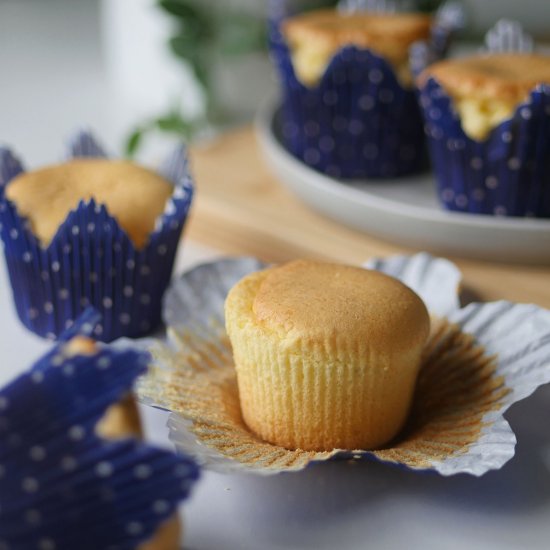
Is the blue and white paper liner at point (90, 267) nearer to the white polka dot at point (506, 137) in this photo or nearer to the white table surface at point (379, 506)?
the white table surface at point (379, 506)

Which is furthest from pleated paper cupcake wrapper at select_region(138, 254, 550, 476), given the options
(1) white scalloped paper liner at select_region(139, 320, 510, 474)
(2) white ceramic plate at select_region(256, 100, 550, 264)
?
(2) white ceramic plate at select_region(256, 100, 550, 264)

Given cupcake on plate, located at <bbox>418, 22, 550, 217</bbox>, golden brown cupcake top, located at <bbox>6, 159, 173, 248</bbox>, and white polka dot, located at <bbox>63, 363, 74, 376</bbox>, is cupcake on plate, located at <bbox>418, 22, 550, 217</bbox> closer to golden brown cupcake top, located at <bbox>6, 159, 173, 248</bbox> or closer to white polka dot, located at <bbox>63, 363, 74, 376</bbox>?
golden brown cupcake top, located at <bbox>6, 159, 173, 248</bbox>

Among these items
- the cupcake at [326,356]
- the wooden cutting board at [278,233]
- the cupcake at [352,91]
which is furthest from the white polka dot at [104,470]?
the cupcake at [352,91]

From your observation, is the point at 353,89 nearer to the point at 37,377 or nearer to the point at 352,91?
Result: the point at 352,91

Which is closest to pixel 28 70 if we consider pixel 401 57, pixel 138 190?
pixel 401 57

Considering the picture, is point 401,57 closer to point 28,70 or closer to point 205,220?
point 205,220
